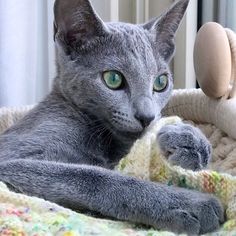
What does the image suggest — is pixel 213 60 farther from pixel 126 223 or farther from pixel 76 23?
pixel 126 223

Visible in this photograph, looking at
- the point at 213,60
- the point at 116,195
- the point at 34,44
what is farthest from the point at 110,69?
the point at 34,44

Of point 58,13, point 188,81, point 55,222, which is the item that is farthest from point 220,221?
point 188,81

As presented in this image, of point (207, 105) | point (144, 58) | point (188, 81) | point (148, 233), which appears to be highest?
point (144, 58)

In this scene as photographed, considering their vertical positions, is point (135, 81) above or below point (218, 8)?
above

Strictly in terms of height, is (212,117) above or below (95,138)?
below

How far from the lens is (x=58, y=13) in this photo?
958 millimetres

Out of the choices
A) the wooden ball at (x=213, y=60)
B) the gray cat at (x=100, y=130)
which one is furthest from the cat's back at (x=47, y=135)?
the wooden ball at (x=213, y=60)

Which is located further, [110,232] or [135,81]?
[135,81]

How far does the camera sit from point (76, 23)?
953 mm

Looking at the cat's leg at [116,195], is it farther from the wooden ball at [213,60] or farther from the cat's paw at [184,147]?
the wooden ball at [213,60]

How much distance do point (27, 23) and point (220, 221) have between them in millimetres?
1131

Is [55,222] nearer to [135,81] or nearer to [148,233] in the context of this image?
[148,233]

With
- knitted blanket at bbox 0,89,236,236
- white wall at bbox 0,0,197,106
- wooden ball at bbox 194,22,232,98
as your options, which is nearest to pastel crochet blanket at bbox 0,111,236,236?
knitted blanket at bbox 0,89,236,236

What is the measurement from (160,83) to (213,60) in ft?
0.89
